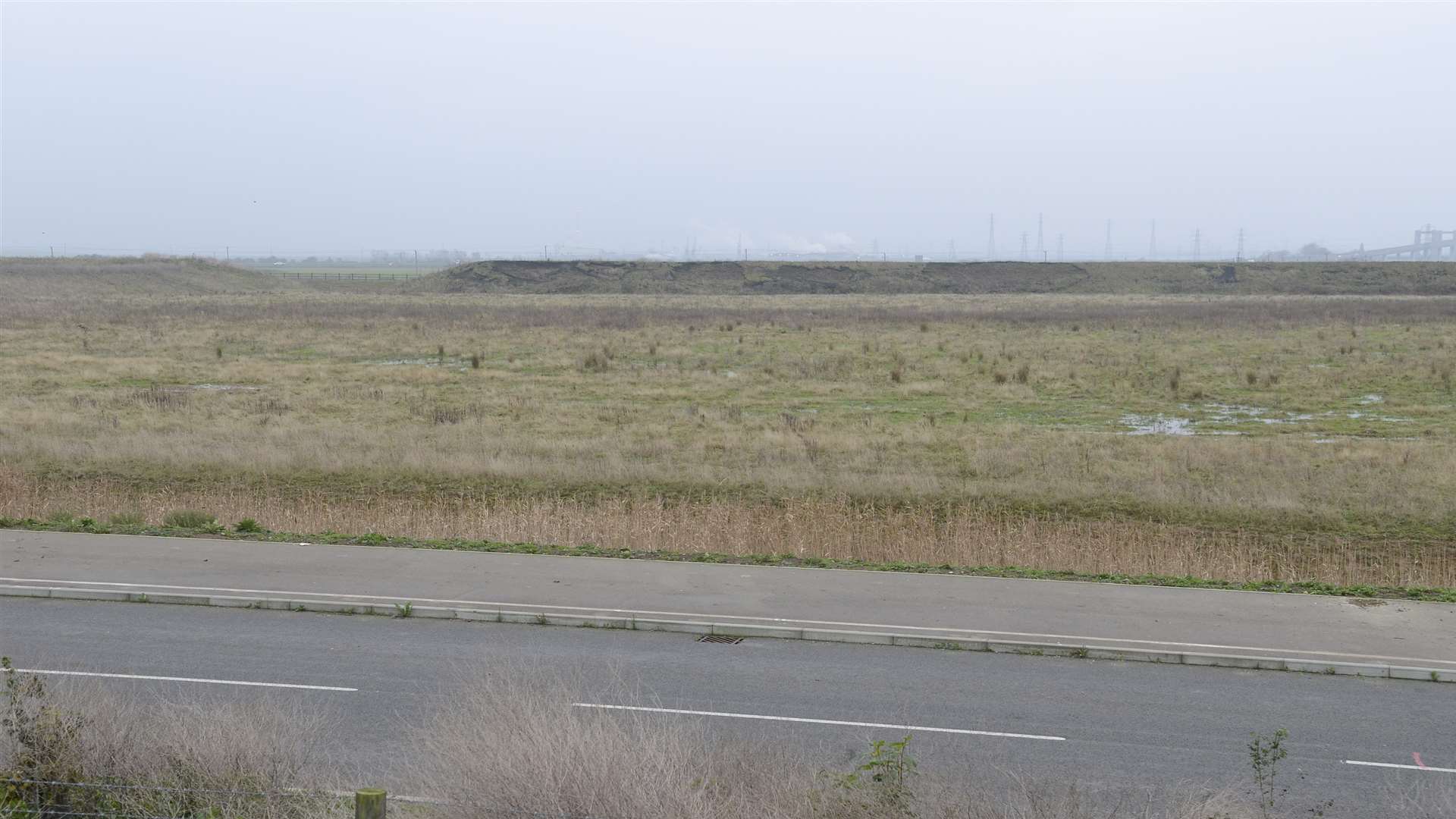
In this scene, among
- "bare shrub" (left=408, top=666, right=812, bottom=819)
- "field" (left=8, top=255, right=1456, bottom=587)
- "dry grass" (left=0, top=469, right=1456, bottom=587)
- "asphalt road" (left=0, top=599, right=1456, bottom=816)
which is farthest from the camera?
"field" (left=8, top=255, right=1456, bottom=587)

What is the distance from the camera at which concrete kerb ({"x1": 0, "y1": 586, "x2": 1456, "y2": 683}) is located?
1098cm

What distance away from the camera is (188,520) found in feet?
56.8

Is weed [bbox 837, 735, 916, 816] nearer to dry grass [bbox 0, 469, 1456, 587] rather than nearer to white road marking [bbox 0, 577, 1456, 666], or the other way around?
white road marking [bbox 0, 577, 1456, 666]

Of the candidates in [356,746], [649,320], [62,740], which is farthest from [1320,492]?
[649,320]

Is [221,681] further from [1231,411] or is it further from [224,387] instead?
[224,387]

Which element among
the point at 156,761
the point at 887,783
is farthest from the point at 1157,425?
the point at 156,761

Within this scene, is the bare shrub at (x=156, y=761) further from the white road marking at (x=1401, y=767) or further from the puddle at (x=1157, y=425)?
the puddle at (x=1157, y=425)

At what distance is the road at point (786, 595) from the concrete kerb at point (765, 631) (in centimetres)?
17

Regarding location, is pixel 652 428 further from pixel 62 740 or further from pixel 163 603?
pixel 62 740

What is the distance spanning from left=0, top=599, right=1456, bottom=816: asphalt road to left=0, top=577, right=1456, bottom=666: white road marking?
0.44m

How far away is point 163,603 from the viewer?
13.2 m

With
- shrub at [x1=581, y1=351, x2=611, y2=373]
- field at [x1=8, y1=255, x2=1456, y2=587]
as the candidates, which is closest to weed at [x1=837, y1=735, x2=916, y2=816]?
field at [x1=8, y1=255, x2=1456, y2=587]

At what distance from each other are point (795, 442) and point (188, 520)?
1197 cm

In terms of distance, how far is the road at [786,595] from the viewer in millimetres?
11859
